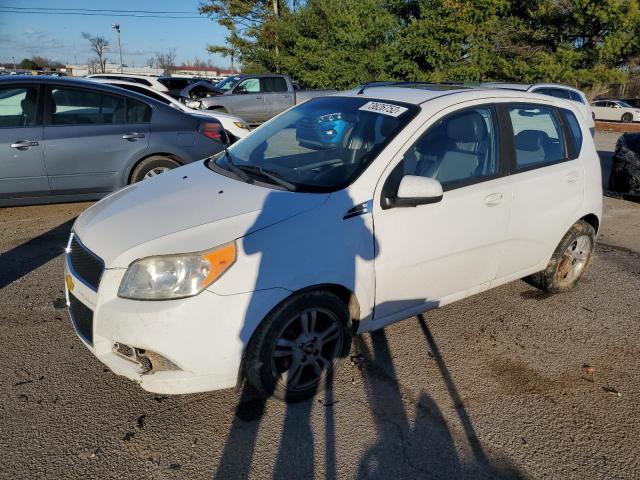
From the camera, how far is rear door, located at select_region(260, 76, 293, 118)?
53.3 feet

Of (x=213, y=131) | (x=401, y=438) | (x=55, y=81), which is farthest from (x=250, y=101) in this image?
(x=401, y=438)

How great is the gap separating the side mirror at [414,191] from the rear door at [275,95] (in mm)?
13825

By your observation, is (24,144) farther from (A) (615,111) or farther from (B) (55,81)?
(A) (615,111)

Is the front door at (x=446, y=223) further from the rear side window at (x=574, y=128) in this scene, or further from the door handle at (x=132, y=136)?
the door handle at (x=132, y=136)

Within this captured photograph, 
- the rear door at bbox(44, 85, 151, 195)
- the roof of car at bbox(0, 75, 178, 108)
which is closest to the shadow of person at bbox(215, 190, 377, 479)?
the rear door at bbox(44, 85, 151, 195)

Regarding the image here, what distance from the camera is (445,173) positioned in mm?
3326

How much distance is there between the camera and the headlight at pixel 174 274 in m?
2.45

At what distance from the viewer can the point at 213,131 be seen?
6.76 m

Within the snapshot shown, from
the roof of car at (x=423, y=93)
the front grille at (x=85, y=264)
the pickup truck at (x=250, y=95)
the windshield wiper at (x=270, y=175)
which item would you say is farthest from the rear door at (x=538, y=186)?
the pickup truck at (x=250, y=95)

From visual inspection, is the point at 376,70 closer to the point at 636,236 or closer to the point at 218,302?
the point at 636,236

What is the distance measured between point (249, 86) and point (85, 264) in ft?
47.4

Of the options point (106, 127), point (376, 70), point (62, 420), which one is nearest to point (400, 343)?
point (62, 420)

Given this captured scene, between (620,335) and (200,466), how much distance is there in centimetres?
320

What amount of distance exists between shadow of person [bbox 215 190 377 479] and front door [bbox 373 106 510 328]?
0.19 metres
